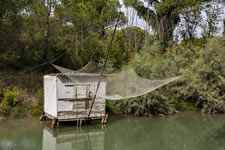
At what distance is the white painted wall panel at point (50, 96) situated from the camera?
7.81 m

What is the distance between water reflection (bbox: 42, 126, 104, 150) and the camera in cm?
669

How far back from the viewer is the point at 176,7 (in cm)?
1781

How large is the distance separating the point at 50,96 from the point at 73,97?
2.72 feet

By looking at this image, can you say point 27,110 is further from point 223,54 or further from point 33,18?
point 223,54

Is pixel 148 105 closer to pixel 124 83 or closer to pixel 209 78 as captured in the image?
pixel 124 83

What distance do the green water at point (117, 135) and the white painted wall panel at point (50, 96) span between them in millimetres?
557

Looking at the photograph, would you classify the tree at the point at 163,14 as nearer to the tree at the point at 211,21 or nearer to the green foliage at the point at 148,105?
the tree at the point at 211,21

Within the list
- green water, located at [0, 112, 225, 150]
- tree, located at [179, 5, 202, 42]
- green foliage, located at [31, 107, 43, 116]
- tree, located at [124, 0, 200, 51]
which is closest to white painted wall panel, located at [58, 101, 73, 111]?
green water, located at [0, 112, 225, 150]

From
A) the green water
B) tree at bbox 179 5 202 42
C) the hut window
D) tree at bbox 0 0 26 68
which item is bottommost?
the green water

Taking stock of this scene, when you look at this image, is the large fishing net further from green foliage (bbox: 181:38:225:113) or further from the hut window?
green foliage (bbox: 181:38:225:113)

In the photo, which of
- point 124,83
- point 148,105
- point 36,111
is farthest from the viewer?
point 148,105

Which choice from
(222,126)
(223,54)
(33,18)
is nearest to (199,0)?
(223,54)

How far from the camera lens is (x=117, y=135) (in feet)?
25.4

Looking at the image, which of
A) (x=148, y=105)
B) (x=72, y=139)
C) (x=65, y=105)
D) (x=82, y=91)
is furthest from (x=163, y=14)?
(x=72, y=139)
